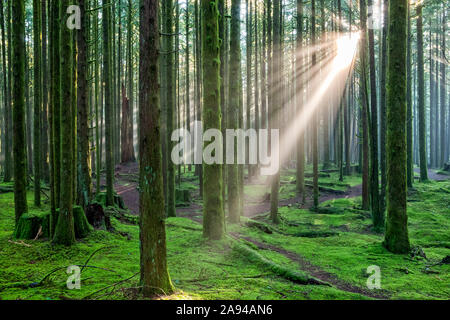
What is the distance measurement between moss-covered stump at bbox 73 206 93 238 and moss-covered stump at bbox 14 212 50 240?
0.56 metres

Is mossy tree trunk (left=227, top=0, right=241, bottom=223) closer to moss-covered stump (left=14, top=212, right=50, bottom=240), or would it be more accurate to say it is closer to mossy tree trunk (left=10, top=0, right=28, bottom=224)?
moss-covered stump (left=14, top=212, right=50, bottom=240)

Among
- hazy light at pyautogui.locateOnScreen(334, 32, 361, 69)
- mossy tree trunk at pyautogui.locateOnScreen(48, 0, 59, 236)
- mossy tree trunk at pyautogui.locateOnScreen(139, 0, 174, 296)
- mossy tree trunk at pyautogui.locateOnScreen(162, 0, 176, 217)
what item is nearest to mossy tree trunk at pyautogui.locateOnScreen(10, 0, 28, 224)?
mossy tree trunk at pyautogui.locateOnScreen(48, 0, 59, 236)

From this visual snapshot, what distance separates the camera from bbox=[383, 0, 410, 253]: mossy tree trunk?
7.46 meters

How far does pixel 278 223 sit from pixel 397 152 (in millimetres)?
5347

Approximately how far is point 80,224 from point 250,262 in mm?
3853

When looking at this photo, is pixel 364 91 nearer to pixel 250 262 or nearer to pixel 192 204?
pixel 250 262

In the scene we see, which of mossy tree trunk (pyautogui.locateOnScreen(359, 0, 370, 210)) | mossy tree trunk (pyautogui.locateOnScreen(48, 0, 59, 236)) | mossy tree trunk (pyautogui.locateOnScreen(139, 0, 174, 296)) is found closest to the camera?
mossy tree trunk (pyautogui.locateOnScreen(139, 0, 174, 296))

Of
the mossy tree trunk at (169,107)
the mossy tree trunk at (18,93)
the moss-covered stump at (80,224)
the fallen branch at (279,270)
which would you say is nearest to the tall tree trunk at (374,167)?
the fallen branch at (279,270)

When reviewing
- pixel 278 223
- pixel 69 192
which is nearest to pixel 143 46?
pixel 69 192

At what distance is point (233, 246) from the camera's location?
6.98 meters

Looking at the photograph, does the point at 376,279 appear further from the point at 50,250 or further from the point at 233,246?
the point at 50,250

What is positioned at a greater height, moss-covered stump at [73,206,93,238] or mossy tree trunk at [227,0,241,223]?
mossy tree trunk at [227,0,241,223]

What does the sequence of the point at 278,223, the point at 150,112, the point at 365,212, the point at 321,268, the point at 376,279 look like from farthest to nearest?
the point at 365,212 < the point at 278,223 < the point at 321,268 < the point at 376,279 < the point at 150,112

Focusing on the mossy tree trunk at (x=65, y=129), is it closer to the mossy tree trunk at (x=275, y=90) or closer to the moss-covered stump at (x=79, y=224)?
the moss-covered stump at (x=79, y=224)
